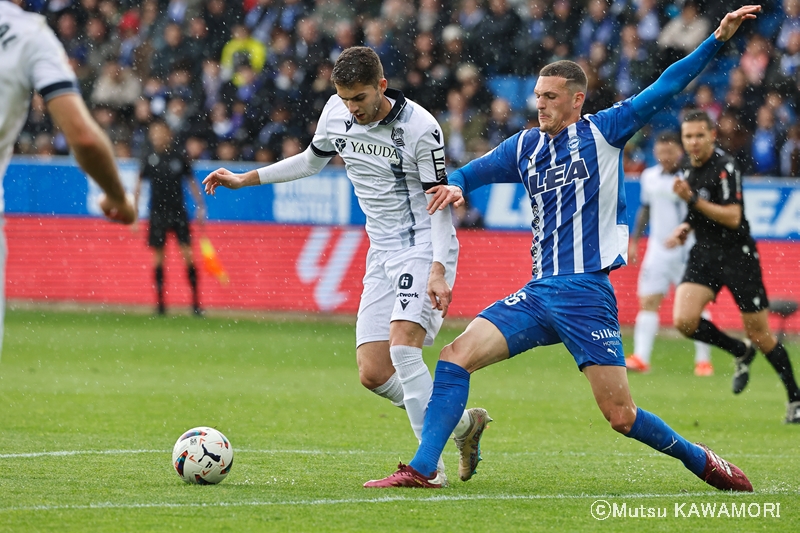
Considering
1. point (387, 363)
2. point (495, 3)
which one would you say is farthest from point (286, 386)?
point (495, 3)

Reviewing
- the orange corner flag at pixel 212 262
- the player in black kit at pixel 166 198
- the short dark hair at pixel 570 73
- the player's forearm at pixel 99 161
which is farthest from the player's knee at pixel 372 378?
the orange corner flag at pixel 212 262

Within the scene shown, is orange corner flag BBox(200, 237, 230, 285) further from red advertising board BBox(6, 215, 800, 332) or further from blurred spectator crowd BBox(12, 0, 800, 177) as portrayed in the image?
blurred spectator crowd BBox(12, 0, 800, 177)

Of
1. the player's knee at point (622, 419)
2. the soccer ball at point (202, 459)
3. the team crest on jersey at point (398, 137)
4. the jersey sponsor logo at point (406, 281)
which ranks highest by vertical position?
the team crest on jersey at point (398, 137)

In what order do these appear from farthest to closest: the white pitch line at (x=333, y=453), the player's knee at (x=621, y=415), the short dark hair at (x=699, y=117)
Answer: the short dark hair at (x=699, y=117)
the white pitch line at (x=333, y=453)
the player's knee at (x=621, y=415)

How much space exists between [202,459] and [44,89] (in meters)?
2.48

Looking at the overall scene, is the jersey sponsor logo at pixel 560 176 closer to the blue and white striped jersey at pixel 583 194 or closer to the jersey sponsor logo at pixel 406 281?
the blue and white striped jersey at pixel 583 194

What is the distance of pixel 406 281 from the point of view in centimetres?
673

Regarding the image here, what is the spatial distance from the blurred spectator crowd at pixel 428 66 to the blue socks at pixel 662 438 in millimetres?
11511

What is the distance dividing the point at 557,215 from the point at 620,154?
1.60 feet

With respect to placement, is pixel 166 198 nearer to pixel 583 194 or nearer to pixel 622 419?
pixel 583 194

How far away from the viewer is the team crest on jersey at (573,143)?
6555mm

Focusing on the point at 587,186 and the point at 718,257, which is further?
the point at 718,257

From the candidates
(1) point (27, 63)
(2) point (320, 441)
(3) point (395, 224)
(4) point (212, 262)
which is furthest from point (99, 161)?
(4) point (212, 262)

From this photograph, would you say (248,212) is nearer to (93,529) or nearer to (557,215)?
(557,215)
